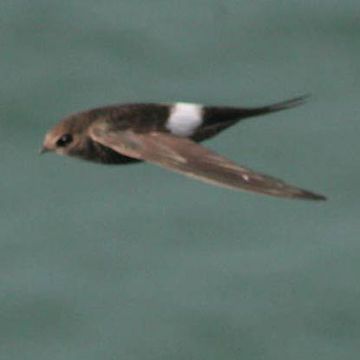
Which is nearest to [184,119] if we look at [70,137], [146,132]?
[146,132]

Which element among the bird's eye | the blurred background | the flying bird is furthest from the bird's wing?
the blurred background

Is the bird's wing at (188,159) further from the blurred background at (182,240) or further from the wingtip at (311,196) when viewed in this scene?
the blurred background at (182,240)

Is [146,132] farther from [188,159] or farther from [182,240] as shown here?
[182,240]

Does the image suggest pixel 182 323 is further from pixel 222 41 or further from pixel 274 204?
pixel 222 41

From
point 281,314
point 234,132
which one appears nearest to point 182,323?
point 281,314

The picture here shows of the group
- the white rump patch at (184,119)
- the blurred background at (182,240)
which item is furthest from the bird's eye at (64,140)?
the blurred background at (182,240)

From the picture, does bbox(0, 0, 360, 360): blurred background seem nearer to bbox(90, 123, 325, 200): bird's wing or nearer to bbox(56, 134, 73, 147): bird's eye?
bbox(56, 134, 73, 147): bird's eye

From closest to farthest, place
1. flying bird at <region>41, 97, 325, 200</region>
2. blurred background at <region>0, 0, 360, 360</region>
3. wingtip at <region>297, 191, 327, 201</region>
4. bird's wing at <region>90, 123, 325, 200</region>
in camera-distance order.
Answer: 1. wingtip at <region>297, 191, 327, 201</region>
2. bird's wing at <region>90, 123, 325, 200</region>
3. flying bird at <region>41, 97, 325, 200</region>
4. blurred background at <region>0, 0, 360, 360</region>
